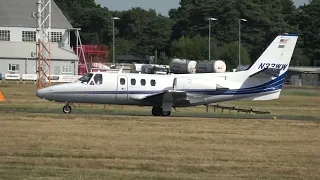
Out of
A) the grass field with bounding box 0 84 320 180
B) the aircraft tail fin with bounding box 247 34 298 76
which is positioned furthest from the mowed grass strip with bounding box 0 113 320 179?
the aircraft tail fin with bounding box 247 34 298 76

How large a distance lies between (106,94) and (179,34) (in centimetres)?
10340

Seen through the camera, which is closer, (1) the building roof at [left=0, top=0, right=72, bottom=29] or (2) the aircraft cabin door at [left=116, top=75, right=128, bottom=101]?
(2) the aircraft cabin door at [left=116, top=75, right=128, bottom=101]

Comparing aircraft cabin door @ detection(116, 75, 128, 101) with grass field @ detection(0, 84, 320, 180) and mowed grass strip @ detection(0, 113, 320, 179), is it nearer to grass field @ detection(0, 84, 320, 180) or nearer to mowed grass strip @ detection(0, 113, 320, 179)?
grass field @ detection(0, 84, 320, 180)

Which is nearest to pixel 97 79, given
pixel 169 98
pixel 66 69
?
pixel 169 98

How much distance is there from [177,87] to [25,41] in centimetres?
6423

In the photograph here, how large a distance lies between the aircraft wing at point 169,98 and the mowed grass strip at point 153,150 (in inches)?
231

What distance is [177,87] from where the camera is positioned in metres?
33.5

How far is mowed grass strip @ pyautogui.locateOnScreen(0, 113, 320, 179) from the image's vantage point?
15.8m

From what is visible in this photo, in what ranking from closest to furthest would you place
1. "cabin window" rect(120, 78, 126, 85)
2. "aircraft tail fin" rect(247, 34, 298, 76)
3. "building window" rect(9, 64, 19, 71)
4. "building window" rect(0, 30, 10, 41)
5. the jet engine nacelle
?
"cabin window" rect(120, 78, 126, 85)
the jet engine nacelle
"aircraft tail fin" rect(247, 34, 298, 76)
"building window" rect(9, 64, 19, 71)
"building window" rect(0, 30, 10, 41)

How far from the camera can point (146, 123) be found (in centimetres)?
2638

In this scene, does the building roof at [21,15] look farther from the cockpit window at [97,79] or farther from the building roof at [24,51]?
the cockpit window at [97,79]

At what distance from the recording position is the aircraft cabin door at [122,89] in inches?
1297

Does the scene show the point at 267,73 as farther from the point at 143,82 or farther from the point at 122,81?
the point at 122,81

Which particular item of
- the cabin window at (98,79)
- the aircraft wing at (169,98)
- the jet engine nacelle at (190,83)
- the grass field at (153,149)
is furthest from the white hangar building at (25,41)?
the grass field at (153,149)
